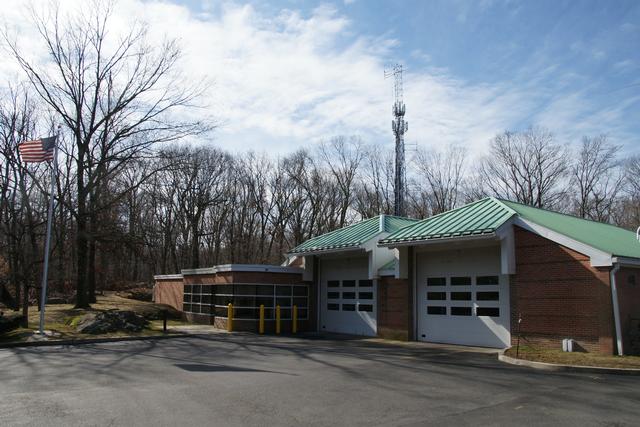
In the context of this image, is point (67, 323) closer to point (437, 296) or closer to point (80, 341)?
point (80, 341)

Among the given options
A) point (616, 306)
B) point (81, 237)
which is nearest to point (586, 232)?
point (616, 306)

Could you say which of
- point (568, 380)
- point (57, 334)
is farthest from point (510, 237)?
point (57, 334)

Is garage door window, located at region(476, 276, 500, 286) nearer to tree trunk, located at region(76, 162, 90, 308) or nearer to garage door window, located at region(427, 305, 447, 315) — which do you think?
garage door window, located at region(427, 305, 447, 315)

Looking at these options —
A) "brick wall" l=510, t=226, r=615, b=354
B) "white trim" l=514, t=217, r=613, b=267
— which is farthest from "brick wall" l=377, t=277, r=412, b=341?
"white trim" l=514, t=217, r=613, b=267

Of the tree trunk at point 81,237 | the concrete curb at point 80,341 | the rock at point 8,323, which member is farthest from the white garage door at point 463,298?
the tree trunk at point 81,237

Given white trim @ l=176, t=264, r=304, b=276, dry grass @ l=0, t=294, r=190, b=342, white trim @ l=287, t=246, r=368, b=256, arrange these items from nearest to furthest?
dry grass @ l=0, t=294, r=190, b=342, white trim @ l=287, t=246, r=368, b=256, white trim @ l=176, t=264, r=304, b=276

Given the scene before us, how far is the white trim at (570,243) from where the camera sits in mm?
16297

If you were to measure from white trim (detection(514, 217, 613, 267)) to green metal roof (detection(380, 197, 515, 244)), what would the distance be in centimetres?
67

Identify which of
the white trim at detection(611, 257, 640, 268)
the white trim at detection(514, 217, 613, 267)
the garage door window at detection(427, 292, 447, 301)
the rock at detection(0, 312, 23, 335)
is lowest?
the rock at detection(0, 312, 23, 335)

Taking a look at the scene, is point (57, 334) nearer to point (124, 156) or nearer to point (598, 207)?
point (124, 156)

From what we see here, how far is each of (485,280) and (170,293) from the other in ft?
71.0

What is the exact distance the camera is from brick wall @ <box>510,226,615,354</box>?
1636 centimetres

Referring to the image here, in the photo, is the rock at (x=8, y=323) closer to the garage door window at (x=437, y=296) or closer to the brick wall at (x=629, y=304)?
the garage door window at (x=437, y=296)

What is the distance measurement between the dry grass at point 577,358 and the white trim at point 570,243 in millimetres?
2779
